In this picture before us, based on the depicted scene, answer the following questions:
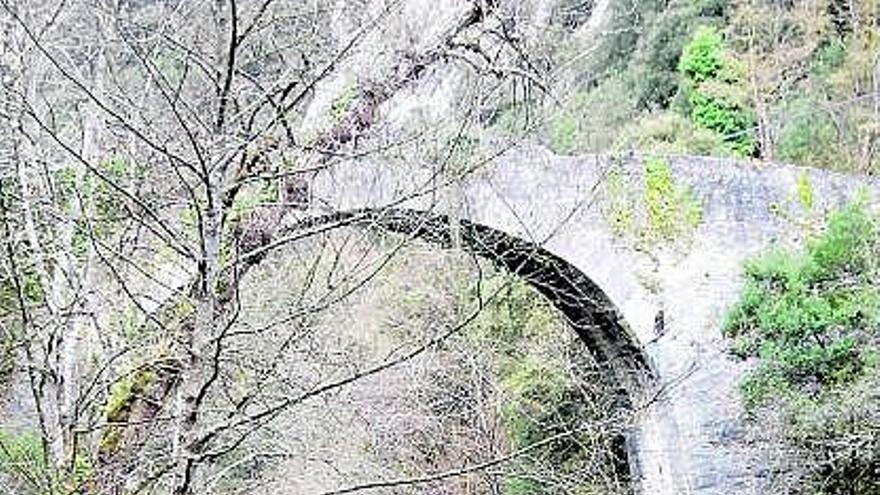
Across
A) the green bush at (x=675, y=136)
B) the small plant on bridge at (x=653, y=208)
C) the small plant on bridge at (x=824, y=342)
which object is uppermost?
the green bush at (x=675, y=136)

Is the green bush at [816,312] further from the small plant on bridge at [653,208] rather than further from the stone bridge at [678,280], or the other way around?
the small plant on bridge at [653,208]

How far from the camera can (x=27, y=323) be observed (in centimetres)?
319

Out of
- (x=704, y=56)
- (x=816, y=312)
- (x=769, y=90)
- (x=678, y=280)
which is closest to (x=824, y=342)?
(x=816, y=312)

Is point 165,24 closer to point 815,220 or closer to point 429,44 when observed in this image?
point 429,44

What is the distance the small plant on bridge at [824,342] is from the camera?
24.3ft

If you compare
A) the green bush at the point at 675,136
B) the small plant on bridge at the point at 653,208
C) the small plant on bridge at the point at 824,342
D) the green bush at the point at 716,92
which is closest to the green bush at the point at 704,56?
the green bush at the point at 716,92

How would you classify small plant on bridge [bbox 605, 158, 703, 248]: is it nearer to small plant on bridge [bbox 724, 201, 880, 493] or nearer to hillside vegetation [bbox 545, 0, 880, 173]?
small plant on bridge [bbox 724, 201, 880, 493]

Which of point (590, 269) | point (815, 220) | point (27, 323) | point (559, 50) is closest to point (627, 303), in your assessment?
point (590, 269)

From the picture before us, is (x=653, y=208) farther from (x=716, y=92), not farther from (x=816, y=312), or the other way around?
(x=716, y=92)

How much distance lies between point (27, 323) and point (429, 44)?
1.18 metres

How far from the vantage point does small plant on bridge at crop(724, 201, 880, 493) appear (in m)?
7.41

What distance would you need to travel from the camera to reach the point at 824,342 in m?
7.90

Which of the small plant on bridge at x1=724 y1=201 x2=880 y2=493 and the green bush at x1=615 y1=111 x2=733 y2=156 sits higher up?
the green bush at x1=615 y1=111 x2=733 y2=156

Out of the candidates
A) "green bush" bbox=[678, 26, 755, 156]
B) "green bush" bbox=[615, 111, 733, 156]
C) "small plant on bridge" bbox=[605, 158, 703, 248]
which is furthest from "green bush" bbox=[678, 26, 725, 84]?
"small plant on bridge" bbox=[605, 158, 703, 248]
